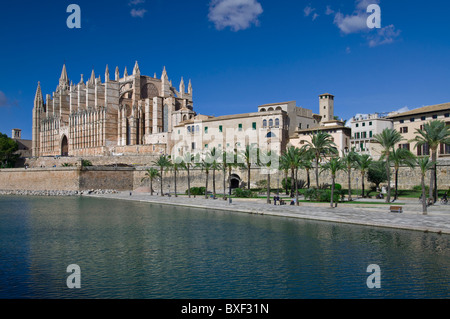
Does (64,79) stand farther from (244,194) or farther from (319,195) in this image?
(319,195)

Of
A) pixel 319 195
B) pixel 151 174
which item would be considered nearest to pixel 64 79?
pixel 151 174

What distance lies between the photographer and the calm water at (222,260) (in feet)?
38.2

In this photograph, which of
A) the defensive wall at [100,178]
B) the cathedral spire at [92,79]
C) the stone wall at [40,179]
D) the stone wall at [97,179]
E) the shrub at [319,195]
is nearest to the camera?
the shrub at [319,195]

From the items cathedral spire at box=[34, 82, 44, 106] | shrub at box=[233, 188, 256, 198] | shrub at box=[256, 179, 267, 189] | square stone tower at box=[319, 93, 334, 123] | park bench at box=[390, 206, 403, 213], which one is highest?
A: cathedral spire at box=[34, 82, 44, 106]

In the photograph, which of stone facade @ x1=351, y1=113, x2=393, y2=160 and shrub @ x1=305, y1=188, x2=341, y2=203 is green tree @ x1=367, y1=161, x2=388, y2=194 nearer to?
shrub @ x1=305, y1=188, x2=341, y2=203

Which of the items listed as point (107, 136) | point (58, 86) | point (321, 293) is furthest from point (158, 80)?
point (321, 293)

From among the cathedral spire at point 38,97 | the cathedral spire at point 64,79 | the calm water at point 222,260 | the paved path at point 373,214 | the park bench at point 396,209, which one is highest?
the cathedral spire at point 64,79

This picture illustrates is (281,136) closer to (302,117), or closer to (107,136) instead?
(302,117)

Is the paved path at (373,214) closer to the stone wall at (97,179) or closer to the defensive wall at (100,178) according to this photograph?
the defensive wall at (100,178)

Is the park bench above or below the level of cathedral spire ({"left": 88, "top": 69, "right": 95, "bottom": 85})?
below

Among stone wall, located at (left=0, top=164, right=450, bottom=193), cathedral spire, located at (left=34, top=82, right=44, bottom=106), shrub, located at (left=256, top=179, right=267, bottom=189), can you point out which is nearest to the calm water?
shrub, located at (left=256, top=179, right=267, bottom=189)

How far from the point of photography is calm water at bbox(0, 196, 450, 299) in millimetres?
11633

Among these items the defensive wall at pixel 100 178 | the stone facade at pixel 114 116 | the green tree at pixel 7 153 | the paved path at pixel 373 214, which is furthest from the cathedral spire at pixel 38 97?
the paved path at pixel 373 214

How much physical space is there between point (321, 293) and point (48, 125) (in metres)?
95.9
